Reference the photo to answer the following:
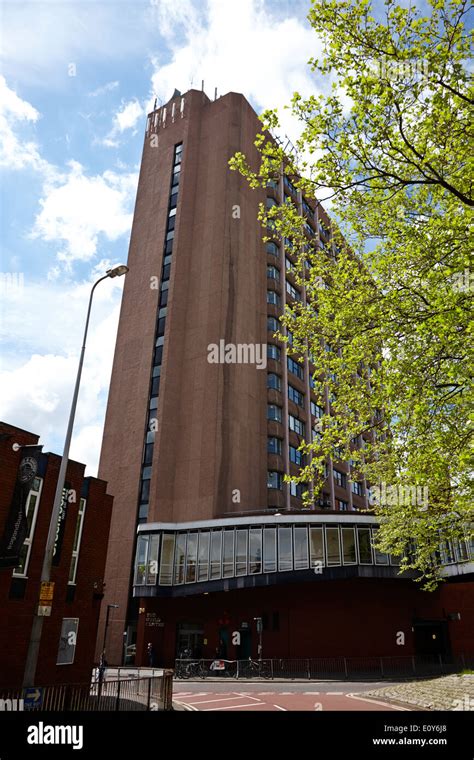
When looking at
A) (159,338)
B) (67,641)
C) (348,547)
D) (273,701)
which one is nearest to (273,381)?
(159,338)

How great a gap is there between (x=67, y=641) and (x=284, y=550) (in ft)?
61.6

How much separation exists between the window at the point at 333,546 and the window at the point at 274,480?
1120 centimetres

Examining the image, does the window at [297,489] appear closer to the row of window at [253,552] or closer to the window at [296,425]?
the window at [296,425]

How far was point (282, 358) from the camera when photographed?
172 ft

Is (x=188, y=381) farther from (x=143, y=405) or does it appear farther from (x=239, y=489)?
(x=239, y=489)

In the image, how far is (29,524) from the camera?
18.0 m

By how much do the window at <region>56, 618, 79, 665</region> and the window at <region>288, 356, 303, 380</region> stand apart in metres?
37.0

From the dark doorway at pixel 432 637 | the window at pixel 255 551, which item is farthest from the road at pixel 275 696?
the dark doorway at pixel 432 637

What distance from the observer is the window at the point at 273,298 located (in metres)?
53.1

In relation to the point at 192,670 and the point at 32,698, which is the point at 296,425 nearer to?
the point at 192,670

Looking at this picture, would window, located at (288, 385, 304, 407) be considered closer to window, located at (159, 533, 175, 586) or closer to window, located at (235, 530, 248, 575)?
window, located at (235, 530, 248, 575)

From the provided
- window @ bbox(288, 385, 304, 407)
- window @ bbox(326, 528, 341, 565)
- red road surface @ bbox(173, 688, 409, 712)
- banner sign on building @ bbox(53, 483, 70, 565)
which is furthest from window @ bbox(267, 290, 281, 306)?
red road surface @ bbox(173, 688, 409, 712)
